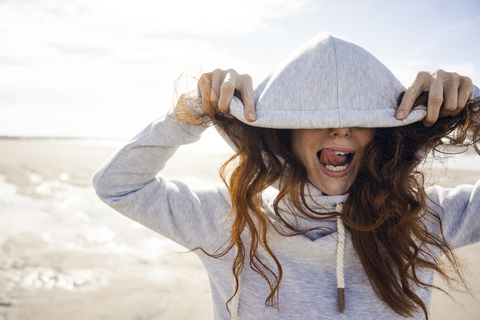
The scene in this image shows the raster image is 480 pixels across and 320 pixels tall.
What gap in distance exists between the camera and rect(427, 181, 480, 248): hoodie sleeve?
125 cm

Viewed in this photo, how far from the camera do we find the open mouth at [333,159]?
1259mm

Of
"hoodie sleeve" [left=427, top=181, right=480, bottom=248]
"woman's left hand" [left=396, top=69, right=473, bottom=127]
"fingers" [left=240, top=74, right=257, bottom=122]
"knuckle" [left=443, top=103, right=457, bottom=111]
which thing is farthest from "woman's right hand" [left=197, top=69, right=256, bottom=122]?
"hoodie sleeve" [left=427, top=181, right=480, bottom=248]

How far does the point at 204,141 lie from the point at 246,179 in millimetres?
Answer: 17593

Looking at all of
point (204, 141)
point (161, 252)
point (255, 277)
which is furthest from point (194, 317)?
point (204, 141)

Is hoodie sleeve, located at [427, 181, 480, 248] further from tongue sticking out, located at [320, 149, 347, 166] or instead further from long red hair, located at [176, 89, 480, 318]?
tongue sticking out, located at [320, 149, 347, 166]

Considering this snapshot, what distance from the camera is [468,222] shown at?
1247 mm

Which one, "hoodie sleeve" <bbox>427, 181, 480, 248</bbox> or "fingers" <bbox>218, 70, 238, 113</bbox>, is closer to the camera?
"fingers" <bbox>218, 70, 238, 113</bbox>

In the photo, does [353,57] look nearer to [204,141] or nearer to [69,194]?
[69,194]

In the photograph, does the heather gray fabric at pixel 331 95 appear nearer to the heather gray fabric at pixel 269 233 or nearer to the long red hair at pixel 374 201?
the long red hair at pixel 374 201

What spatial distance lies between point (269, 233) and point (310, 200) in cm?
24

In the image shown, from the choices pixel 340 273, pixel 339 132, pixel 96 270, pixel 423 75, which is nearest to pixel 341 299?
pixel 340 273

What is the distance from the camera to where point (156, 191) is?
52.6 inches

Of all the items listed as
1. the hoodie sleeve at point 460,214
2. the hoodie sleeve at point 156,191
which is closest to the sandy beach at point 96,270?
the hoodie sleeve at point 460,214

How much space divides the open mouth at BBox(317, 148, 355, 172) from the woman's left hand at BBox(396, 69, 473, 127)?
290 millimetres
